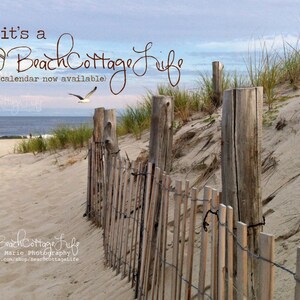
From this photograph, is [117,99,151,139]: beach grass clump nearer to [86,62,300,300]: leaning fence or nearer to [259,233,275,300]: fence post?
[86,62,300,300]: leaning fence

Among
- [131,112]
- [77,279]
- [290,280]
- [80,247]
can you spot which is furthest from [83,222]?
[131,112]

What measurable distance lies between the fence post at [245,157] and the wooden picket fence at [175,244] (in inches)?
5.7

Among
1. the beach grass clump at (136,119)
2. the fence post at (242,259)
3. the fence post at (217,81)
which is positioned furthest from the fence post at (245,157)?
the beach grass clump at (136,119)

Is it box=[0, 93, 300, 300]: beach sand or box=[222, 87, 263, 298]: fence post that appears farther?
box=[0, 93, 300, 300]: beach sand

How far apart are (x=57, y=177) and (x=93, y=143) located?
11.9 feet

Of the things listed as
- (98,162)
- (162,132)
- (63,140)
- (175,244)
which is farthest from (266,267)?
(63,140)

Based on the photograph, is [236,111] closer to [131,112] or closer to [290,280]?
[290,280]

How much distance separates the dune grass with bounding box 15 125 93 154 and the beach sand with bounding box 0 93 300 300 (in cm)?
329

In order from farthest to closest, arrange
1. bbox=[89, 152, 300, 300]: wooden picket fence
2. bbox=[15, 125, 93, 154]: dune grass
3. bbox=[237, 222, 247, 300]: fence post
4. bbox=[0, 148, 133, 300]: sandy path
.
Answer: bbox=[15, 125, 93, 154]: dune grass, bbox=[0, 148, 133, 300]: sandy path, bbox=[89, 152, 300, 300]: wooden picket fence, bbox=[237, 222, 247, 300]: fence post

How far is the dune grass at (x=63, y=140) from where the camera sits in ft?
40.9

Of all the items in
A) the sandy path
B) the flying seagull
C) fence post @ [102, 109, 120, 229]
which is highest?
the flying seagull

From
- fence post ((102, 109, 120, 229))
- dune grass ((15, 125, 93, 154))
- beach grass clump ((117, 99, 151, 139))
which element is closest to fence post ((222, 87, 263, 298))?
→ fence post ((102, 109, 120, 229))

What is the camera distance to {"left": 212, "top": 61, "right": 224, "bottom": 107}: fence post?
325 inches

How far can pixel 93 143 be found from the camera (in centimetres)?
631
